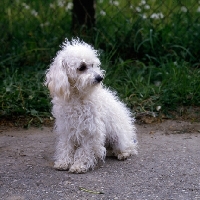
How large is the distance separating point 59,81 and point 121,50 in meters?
2.44

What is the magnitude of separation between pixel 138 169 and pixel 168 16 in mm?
2942

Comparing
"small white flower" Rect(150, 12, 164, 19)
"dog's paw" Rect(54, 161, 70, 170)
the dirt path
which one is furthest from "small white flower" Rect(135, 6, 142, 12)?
"dog's paw" Rect(54, 161, 70, 170)

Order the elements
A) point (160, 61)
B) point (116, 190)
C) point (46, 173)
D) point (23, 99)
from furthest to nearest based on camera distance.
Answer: point (160, 61)
point (23, 99)
point (46, 173)
point (116, 190)

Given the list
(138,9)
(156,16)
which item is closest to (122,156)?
(156,16)

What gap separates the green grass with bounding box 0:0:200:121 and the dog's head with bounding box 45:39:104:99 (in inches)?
49.9

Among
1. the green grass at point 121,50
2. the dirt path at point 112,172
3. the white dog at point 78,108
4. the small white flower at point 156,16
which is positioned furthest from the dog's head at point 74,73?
the small white flower at point 156,16

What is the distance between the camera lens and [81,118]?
175 inches

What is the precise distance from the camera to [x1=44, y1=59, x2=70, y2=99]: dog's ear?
14.3ft

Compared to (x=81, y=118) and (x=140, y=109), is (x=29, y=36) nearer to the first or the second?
(x=140, y=109)

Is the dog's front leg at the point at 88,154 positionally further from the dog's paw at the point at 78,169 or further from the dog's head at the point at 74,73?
the dog's head at the point at 74,73

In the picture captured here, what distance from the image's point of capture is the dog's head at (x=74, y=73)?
14.3 ft

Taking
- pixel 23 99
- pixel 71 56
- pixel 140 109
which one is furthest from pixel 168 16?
pixel 71 56

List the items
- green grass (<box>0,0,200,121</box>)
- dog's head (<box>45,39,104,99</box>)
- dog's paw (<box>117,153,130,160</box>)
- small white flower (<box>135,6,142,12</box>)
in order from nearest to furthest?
dog's head (<box>45,39,104,99</box>) → dog's paw (<box>117,153,130,160</box>) → green grass (<box>0,0,200,121</box>) → small white flower (<box>135,6,142,12</box>)

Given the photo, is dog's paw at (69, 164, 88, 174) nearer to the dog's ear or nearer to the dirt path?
the dirt path
